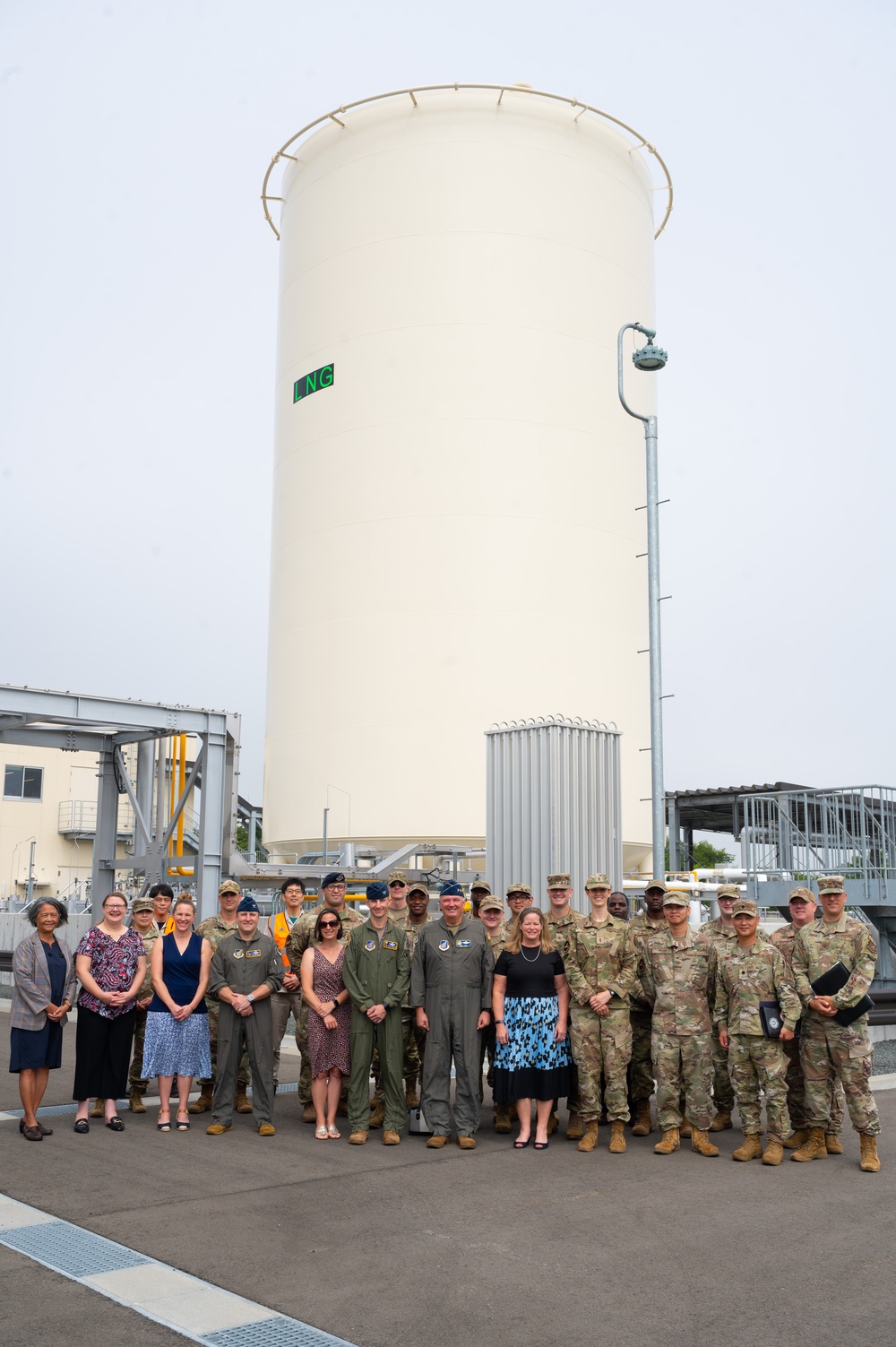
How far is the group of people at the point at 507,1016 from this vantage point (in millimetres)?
8055

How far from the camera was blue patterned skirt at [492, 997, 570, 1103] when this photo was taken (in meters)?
8.32

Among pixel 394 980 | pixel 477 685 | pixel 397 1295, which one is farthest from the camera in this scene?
pixel 477 685

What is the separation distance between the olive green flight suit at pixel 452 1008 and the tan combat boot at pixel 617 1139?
953mm

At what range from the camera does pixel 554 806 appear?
37.0ft

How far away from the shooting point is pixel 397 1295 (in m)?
5.13

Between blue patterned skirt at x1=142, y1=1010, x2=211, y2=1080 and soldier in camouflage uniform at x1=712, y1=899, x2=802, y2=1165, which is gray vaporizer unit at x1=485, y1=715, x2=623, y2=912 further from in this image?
blue patterned skirt at x1=142, y1=1010, x2=211, y2=1080

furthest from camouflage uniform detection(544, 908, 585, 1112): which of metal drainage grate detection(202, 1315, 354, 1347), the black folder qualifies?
metal drainage grate detection(202, 1315, 354, 1347)

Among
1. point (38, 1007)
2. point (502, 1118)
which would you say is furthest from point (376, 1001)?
point (38, 1007)

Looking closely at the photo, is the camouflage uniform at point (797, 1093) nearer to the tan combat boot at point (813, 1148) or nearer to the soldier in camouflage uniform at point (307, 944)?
the tan combat boot at point (813, 1148)

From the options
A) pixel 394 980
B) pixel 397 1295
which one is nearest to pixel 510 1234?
pixel 397 1295

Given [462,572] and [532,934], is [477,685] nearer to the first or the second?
[462,572]

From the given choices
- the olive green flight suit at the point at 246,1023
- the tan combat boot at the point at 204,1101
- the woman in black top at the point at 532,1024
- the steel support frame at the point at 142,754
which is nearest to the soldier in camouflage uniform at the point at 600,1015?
the woman in black top at the point at 532,1024

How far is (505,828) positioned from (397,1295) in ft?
22.4


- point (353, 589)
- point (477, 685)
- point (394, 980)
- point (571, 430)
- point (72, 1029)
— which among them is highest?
point (571, 430)
